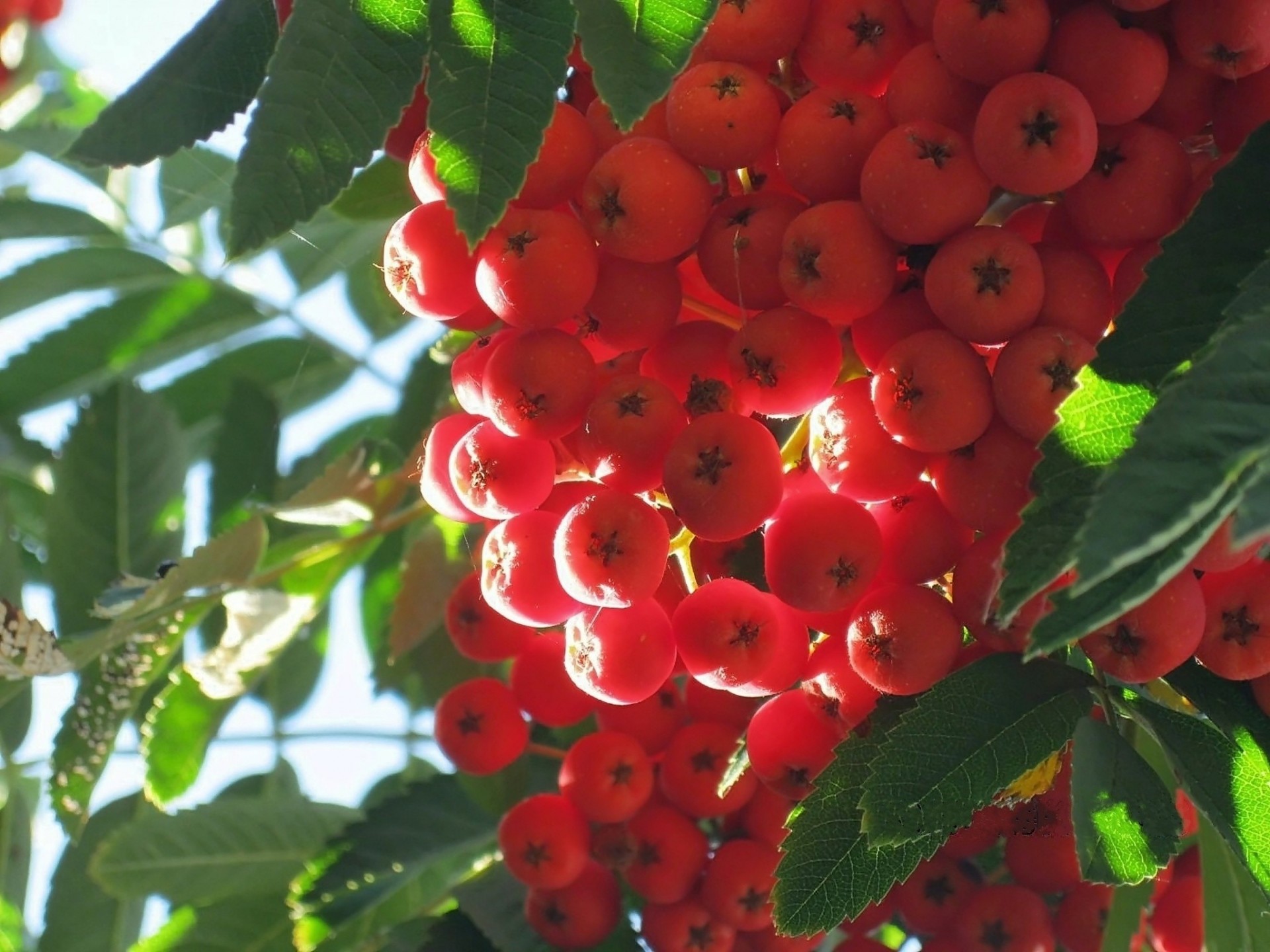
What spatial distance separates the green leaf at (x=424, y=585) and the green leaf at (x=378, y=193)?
611 mm

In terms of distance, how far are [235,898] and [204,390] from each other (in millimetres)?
1150

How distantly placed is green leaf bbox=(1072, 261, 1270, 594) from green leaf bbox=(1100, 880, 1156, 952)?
1.09m

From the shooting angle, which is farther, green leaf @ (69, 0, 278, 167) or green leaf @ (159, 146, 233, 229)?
green leaf @ (159, 146, 233, 229)

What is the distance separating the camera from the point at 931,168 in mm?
1166

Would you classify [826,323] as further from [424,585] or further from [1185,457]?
[424,585]

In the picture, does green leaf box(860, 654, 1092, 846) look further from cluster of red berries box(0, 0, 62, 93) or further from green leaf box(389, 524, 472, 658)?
cluster of red berries box(0, 0, 62, 93)

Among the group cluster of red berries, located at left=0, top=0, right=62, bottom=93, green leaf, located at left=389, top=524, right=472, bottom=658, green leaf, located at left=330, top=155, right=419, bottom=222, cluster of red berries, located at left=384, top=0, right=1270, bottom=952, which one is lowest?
green leaf, located at left=389, top=524, right=472, bottom=658

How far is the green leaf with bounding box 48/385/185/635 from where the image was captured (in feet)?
7.46

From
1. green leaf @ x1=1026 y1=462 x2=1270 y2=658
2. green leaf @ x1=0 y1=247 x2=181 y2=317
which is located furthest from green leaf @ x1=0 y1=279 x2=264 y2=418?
green leaf @ x1=1026 y1=462 x2=1270 y2=658

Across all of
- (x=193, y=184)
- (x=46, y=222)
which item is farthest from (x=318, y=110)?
(x=46, y=222)

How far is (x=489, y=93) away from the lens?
3.67 ft

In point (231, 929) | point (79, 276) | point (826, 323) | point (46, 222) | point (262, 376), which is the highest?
point (826, 323)

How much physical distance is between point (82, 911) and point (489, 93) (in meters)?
1.88

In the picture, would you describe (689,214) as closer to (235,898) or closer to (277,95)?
(277,95)
